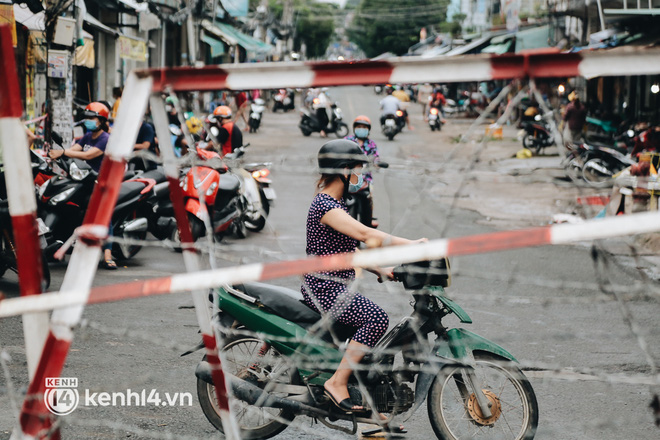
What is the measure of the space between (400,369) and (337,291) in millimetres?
488

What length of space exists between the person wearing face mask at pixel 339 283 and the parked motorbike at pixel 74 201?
12.3 ft

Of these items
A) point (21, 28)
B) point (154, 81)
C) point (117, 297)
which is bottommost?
point (117, 297)

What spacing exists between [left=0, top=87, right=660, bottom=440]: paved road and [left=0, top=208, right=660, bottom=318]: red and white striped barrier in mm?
493

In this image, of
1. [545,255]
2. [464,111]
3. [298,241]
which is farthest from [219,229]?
[464,111]

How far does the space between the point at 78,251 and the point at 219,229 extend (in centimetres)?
652

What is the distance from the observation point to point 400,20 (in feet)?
279

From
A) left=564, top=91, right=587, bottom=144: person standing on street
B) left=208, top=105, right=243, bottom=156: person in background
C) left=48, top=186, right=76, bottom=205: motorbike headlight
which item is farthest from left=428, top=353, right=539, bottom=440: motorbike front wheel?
left=564, top=91, right=587, bottom=144: person standing on street

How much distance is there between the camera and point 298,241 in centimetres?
984

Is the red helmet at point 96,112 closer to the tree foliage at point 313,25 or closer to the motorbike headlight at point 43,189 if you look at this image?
the motorbike headlight at point 43,189

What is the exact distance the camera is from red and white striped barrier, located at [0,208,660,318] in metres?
2.12

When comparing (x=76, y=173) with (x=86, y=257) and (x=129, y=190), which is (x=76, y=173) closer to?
(x=129, y=190)

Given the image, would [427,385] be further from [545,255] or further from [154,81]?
[545,255]

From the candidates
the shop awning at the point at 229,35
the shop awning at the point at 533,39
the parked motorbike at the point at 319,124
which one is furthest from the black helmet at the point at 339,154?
the shop awning at the point at 229,35

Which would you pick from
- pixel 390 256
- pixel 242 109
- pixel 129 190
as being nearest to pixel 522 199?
pixel 129 190
